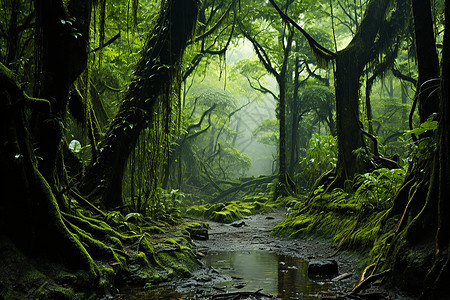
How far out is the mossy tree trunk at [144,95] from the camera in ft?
18.4

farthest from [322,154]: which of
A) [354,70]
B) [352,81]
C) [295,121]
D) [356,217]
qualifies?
[295,121]

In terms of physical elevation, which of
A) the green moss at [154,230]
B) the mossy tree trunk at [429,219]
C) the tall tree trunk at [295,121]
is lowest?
the green moss at [154,230]

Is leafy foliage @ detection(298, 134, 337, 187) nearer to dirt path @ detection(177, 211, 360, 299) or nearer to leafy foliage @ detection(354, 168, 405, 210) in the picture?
dirt path @ detection(177, 211, 360, 299)

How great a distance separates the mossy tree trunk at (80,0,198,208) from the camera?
559 cm

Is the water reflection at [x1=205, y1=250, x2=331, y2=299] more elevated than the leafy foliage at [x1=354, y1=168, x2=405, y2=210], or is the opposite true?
the leafy foliage at [x1=354, y1=168, x2=405, y2=210]

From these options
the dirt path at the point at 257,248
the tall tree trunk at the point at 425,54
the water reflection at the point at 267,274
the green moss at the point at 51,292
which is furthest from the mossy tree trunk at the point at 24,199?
the tall tree trunk at the point at 425,54

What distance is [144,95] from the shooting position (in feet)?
19.5

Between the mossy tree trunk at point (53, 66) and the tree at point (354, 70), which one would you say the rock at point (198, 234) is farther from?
the mossy tree trunk at point (53, 66)

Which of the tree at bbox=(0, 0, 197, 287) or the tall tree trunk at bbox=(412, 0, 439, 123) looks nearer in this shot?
the tree at bbox=(0, 0, 197, 287)

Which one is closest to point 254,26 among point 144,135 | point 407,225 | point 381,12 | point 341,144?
point 381,12

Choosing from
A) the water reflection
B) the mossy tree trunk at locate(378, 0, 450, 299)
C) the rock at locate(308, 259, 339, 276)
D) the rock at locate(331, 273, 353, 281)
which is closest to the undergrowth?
the rock at locate(331, 273, 353, 281)

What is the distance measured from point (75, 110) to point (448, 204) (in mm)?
4190

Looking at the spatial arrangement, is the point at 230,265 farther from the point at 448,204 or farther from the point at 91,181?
the point at 448,204

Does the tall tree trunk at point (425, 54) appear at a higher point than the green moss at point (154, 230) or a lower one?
higher
